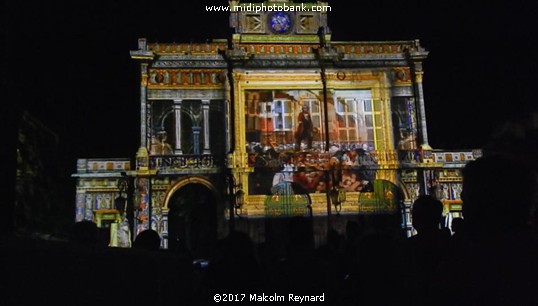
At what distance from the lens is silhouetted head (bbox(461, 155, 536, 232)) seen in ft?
4.45

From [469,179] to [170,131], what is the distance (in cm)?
1322

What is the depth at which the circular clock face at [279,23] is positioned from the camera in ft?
48.2

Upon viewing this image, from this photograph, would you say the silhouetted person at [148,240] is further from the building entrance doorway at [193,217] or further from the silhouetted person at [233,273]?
the building entrance doorway at [193,217]

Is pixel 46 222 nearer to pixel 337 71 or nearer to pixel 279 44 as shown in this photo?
pixel 279 44

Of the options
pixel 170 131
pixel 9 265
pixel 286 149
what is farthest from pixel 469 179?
pixel 170 131

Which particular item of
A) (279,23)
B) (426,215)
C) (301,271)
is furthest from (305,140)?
(301,271)

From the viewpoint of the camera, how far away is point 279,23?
14.7 m

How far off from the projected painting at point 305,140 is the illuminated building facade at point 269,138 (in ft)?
0.11

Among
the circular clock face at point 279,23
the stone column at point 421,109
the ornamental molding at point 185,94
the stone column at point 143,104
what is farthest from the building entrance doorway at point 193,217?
the stone column at point 421,109

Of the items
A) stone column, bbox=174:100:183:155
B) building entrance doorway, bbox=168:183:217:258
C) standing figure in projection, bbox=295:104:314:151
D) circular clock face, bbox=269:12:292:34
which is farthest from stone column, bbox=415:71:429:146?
stone column, bbox=174:100:183:155

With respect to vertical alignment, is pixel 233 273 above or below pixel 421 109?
below

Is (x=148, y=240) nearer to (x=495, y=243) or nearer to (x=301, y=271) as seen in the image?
(x=301, y=271)

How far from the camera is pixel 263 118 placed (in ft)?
46.2

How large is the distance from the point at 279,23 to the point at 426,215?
12.9m
